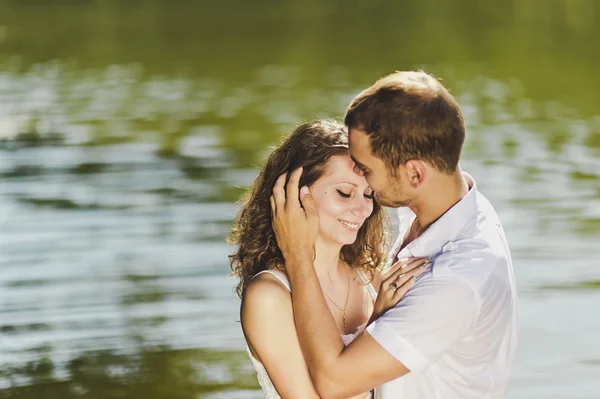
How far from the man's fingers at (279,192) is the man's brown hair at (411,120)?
0.53 meters

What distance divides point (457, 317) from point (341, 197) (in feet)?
2.74

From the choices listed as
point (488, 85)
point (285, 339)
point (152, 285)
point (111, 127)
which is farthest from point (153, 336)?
point (488, 85)

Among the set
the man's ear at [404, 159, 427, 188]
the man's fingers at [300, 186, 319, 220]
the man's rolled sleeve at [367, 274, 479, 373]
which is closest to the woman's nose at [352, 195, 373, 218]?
the man's fingers at [300, 186, 319, 220]

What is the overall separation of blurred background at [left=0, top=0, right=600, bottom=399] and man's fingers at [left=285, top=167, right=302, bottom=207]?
3.15m

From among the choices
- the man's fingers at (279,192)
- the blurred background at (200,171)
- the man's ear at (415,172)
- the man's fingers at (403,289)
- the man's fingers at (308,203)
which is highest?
the man's ear at (415,172)

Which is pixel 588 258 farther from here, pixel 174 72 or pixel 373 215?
pixel 174 72

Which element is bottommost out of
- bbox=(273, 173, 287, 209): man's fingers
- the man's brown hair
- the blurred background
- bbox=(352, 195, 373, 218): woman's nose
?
the blurred background

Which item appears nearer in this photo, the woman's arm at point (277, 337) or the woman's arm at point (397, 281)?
the woman's arm at point (397, 281)

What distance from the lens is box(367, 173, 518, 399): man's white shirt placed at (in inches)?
125

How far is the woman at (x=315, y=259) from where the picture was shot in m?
3.56

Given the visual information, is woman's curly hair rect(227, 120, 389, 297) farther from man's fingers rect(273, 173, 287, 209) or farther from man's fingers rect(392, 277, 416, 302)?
man's fingers rect(392, 277, 416, 302)

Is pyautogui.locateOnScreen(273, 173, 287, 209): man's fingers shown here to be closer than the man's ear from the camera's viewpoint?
No

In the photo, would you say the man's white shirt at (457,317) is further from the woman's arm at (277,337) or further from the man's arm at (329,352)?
the woman's arm at (277,337)

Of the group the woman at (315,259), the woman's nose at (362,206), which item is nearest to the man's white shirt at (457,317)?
the woman at (315,259)
